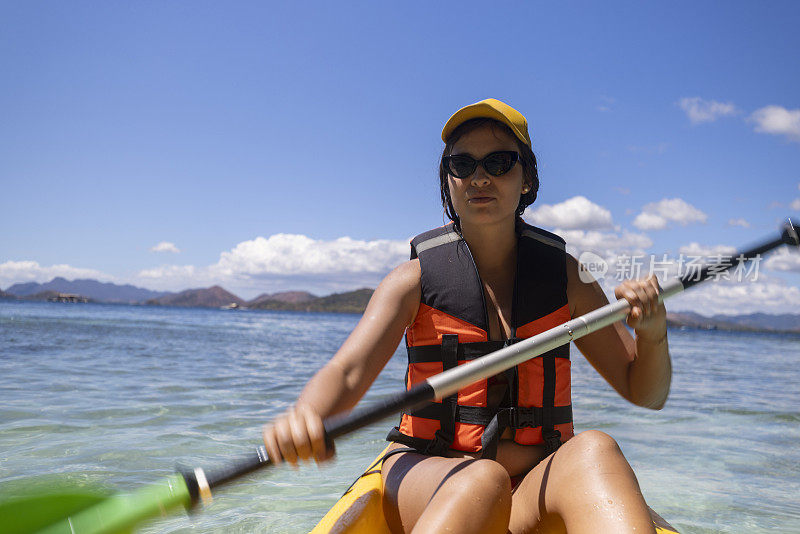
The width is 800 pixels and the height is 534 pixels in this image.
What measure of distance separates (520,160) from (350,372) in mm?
899

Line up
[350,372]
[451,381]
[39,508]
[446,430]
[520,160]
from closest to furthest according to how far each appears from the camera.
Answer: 1. [39,508]
2. [451,381]
3. [350,372]
4. [446,430]
5. [520,160]

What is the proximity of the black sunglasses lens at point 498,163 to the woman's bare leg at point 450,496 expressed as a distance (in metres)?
0.90

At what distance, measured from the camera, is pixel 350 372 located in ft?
5.31

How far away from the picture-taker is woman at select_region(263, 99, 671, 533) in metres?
1.50

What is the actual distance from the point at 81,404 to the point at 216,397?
1.31 m

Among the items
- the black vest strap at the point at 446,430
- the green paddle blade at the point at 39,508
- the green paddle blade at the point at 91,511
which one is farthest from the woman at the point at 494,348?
the green paddle blade at the point at 39,508

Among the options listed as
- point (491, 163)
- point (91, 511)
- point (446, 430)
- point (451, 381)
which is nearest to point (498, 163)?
point (491, 163)

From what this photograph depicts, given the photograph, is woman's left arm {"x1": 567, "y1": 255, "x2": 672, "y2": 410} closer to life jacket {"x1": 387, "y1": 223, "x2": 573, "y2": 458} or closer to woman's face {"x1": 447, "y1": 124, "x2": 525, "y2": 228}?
life jacket {"x1": 387, "y1": 223, "x2": 573, "y2": 458}

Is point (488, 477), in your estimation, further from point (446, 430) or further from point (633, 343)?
point (633, 343)

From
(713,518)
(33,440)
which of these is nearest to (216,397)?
(33,440)

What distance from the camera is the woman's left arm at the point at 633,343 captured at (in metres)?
1.72

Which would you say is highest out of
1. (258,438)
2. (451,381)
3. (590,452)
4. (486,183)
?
(486,183)

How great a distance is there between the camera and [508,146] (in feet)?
6.11

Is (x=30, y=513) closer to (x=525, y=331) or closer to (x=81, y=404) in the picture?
(x=525, y=331)
